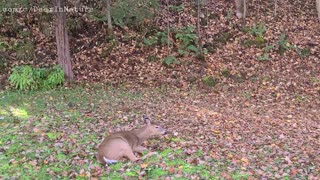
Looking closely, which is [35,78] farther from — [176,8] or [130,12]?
[176,8]

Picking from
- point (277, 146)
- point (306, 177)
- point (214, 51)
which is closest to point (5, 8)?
point (214, 51)

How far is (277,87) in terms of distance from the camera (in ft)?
42.5

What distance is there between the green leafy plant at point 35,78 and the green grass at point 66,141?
0.88m

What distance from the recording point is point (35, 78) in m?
13.1

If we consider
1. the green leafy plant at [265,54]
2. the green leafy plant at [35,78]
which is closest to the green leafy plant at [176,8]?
the green leafy plant at [265,54]

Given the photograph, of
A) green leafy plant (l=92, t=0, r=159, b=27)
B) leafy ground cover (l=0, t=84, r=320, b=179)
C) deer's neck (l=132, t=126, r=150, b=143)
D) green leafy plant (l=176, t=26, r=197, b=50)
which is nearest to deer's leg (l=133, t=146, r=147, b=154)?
deer's neck (l=132, t=126, r=150, b=143)

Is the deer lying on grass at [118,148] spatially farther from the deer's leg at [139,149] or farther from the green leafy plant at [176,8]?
the green leafy plant at [176,8]

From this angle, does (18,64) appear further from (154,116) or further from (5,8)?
(154,116)

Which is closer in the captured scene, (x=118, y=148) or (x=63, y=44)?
(x=118, y=148)

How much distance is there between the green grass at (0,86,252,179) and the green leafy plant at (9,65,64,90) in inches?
34.6

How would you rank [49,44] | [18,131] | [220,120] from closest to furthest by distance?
[18,131]
[220,120]
[49,44]

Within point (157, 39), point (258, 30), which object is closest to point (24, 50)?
point (157, 39)

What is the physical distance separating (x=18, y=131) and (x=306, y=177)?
5.77 m

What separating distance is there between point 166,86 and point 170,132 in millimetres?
4891
